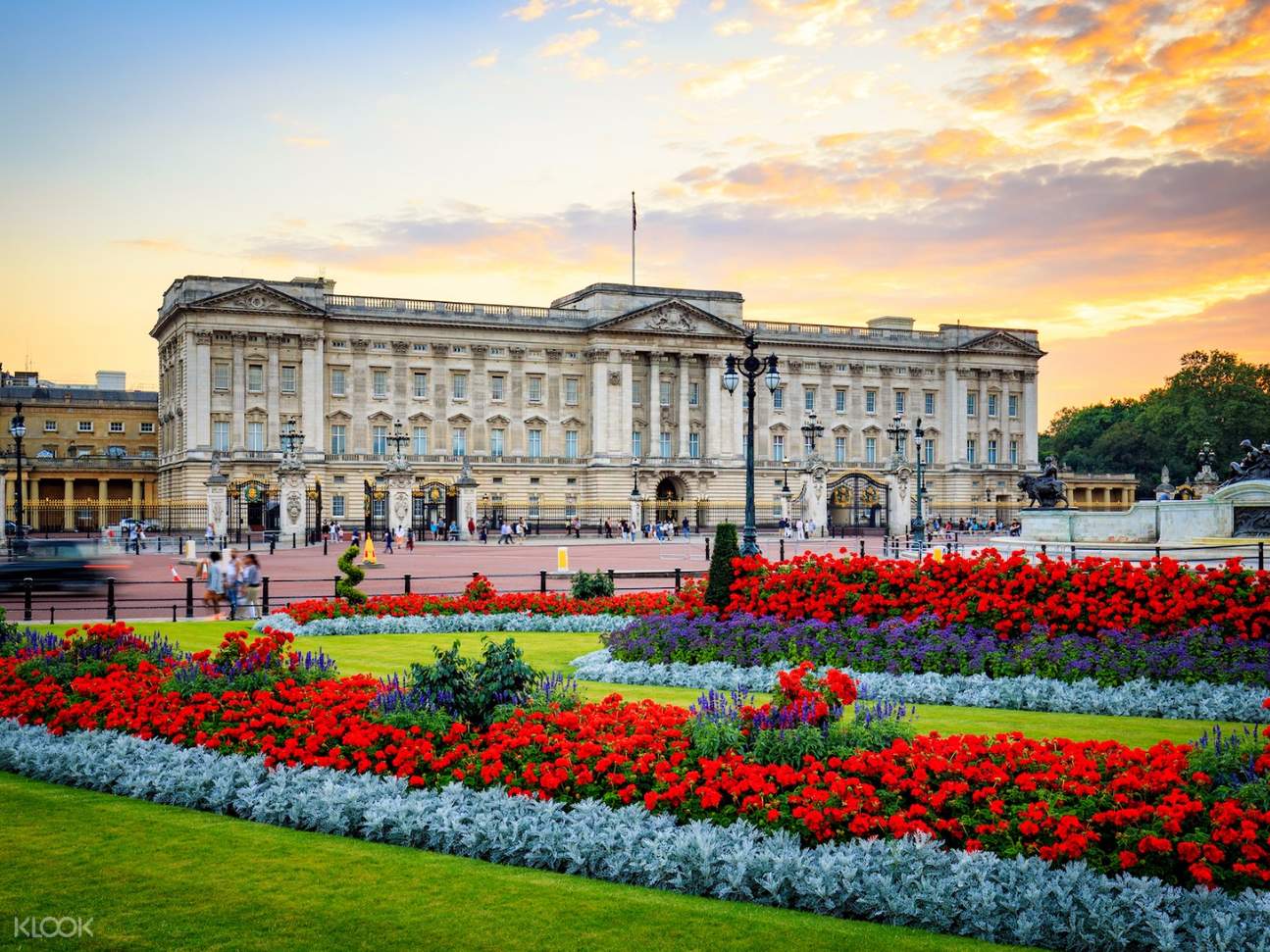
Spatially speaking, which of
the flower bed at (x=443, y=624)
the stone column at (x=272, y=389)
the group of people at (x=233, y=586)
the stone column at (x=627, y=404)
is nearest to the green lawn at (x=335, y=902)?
the flower bed at (x=443, y=624)

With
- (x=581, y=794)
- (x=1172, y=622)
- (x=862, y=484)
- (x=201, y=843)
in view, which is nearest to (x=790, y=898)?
(x=581, y=794)

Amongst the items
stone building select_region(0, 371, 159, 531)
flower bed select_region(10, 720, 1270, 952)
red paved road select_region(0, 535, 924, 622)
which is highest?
stone building select_region(0, 371, 159, 531)

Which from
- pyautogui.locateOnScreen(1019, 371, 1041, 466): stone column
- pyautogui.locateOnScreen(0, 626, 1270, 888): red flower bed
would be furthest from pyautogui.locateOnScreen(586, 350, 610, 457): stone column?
pyautogui.locateOnScreen(0, 626, 1270, 888): red flower bed

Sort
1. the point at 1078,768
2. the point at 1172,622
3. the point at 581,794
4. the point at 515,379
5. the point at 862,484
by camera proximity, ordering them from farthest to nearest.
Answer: the point at 862,484
the point at 515,379
the point at 1172,622
the point at 581,794
the point at 1078,768

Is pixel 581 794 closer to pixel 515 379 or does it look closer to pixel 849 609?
pixel 849 609

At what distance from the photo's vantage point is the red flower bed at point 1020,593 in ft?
51.0

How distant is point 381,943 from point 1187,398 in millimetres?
122629

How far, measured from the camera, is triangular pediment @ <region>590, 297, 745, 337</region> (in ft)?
291

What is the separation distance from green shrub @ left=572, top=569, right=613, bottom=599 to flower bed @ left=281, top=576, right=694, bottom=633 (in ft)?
2.21

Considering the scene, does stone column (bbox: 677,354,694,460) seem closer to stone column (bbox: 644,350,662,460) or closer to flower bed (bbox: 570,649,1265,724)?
stone column (bbox: 644,350,662,460)

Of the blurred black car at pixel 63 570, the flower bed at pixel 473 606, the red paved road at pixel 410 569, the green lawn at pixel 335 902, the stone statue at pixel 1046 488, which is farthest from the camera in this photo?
the stone statue at pixel 1046 488

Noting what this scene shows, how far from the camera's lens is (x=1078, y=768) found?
8.93m

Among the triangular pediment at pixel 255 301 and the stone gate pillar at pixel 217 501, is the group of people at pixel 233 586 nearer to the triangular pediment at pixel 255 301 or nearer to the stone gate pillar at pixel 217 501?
the stone gate pillar at pixel 217 501

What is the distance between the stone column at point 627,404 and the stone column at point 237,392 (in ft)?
83.6
